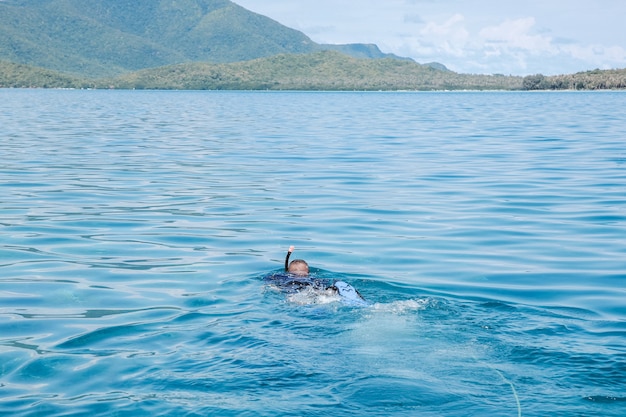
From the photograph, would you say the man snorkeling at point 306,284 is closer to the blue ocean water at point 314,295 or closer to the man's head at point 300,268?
the man's head at point 300,268

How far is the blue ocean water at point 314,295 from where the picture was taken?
9086mm

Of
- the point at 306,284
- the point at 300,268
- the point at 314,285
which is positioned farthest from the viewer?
the point at 300,268

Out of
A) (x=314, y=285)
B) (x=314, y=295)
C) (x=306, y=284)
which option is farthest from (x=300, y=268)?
(x=314, y=295)

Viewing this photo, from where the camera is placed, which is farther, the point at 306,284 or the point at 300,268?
the point at 300,268

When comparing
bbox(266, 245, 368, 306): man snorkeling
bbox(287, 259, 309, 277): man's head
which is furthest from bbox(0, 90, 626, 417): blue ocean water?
bbox(287, 259, 309, 277): man's head

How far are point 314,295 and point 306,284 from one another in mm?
451

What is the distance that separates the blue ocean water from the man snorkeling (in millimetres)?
221

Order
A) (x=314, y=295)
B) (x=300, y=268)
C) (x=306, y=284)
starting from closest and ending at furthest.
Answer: (x=314, y=295) < (x=306, y=284) < (x=300, y=268)

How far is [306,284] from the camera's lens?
1317 cm

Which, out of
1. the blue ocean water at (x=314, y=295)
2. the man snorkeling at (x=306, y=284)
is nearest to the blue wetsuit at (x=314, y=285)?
the man snorkeling at (x=306, y=284)

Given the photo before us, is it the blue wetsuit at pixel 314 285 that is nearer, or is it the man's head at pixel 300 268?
the blue wetsuit at pixel 314 285

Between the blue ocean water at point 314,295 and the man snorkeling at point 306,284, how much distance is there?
22cm

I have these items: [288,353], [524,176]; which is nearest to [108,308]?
[288,353]

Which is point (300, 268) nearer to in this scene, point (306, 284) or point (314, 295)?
point (306, 284)
